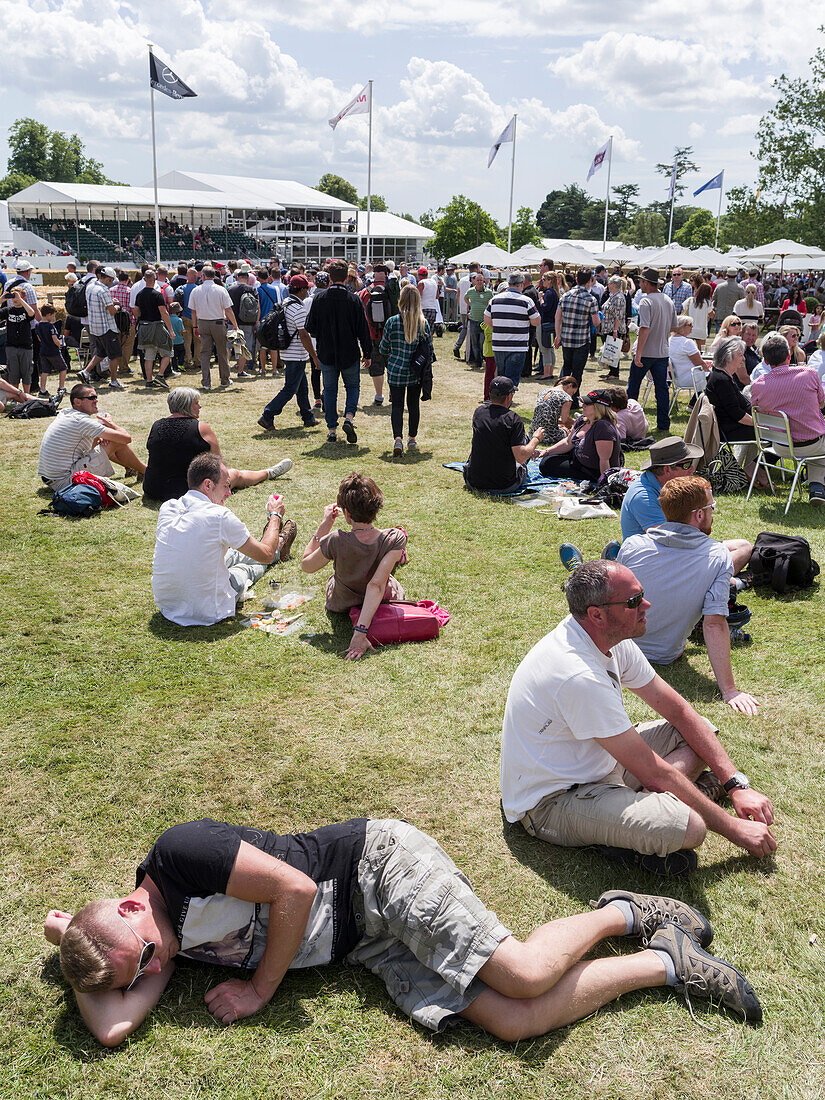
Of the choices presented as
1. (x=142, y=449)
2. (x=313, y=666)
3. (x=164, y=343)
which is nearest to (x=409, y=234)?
(x=164, y=343)

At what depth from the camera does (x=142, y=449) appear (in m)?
9.79

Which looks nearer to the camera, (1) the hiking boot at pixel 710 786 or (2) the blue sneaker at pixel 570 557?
(1) the hiking boot at pixel 710 786

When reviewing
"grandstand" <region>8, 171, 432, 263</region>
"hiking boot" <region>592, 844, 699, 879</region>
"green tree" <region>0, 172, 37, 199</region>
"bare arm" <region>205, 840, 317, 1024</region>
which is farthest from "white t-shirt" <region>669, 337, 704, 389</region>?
"green tree" <region>0, 172, 37, 199</region>

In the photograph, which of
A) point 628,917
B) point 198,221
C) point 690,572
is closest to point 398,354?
point 690,572

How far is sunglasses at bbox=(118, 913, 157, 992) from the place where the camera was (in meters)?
2.43

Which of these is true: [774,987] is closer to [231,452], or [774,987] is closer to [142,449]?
[231,452]

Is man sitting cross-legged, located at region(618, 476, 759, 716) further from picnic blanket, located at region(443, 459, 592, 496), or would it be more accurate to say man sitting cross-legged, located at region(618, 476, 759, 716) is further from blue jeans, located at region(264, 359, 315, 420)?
blue jeans, located at region(264, 359, 315, 420)

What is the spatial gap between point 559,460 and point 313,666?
176 inches

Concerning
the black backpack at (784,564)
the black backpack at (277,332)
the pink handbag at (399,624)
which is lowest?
the pink handbag at (399,624)

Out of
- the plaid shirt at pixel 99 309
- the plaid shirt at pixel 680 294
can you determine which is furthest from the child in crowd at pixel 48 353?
the plaid shirt at pixel 680 294

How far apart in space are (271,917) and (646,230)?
12201 cm

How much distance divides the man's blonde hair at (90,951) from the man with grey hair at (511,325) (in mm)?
8844

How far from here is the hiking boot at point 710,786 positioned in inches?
138

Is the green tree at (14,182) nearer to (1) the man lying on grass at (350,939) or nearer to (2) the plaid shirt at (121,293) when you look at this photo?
(2) the plaid shirt at (121,293)
